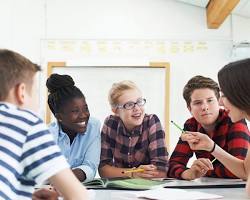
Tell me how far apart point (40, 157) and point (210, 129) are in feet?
4.19

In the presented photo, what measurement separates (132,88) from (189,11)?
2531 millimetres

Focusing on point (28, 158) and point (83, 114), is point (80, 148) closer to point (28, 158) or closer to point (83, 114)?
point (83, 114)

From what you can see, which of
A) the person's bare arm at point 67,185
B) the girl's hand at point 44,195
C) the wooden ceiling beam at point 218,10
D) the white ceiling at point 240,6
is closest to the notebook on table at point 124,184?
the girl's hand at point 44,195

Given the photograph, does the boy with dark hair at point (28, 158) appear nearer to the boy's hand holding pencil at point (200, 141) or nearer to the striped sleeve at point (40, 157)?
the striped sleeve at point (40, 157)

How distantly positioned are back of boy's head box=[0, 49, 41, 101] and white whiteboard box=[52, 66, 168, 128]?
3.22m

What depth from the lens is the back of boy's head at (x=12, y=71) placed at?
886 mm

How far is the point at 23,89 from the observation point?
898mm

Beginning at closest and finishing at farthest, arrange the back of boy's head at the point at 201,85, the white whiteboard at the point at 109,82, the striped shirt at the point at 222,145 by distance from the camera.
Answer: the striped shirt at the point at 222,145, the back of boy's head at the point at 201,85, the white whiteboard at the point at 109,82

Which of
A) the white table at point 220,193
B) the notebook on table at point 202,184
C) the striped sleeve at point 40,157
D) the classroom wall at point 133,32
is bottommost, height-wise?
the notebook on table at point 202,184

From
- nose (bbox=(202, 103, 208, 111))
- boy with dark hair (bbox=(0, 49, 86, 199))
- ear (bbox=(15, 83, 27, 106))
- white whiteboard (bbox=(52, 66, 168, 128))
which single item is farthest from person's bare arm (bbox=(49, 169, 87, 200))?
white whiteboard (bbox=(52, 66, 168, 128))

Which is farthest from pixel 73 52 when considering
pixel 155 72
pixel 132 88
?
pixel 132 88

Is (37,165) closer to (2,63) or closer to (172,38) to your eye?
(2,63)

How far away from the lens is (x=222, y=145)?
6.23 ft

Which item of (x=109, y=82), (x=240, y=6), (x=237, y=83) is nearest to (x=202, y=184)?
(x=237, y=83)
